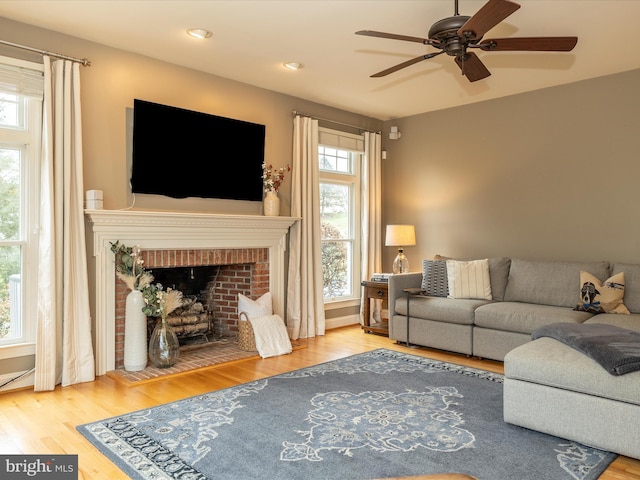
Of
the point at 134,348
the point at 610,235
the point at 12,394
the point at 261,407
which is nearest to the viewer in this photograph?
the point at 261,407

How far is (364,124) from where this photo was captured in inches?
243

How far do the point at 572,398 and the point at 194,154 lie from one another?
3501 millimetres

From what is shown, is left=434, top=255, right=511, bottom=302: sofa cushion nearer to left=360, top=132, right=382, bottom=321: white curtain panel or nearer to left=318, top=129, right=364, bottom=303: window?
left=360, top=132, right=382, bottom=321: white curtain panel

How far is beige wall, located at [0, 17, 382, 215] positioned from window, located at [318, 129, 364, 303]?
43.6 inches

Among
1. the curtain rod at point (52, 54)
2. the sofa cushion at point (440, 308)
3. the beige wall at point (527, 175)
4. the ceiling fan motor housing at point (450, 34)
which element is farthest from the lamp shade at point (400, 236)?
the curtain rod at point (52, 54)

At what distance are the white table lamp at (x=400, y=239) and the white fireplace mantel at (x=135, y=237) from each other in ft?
5.31

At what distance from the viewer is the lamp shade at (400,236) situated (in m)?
5.70

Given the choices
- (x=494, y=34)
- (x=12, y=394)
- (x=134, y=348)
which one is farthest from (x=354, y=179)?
(x=12, y=394)

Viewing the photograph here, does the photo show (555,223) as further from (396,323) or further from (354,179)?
(354,179)

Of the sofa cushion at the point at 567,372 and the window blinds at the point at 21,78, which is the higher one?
the window blinds at the point at 21,78

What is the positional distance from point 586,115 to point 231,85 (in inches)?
137

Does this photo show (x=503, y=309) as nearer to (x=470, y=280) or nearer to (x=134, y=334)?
(x=470, y=280)

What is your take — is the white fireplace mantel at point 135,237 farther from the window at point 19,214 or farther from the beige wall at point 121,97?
the window at point 19,214

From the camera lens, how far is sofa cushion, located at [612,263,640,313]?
159 inches
